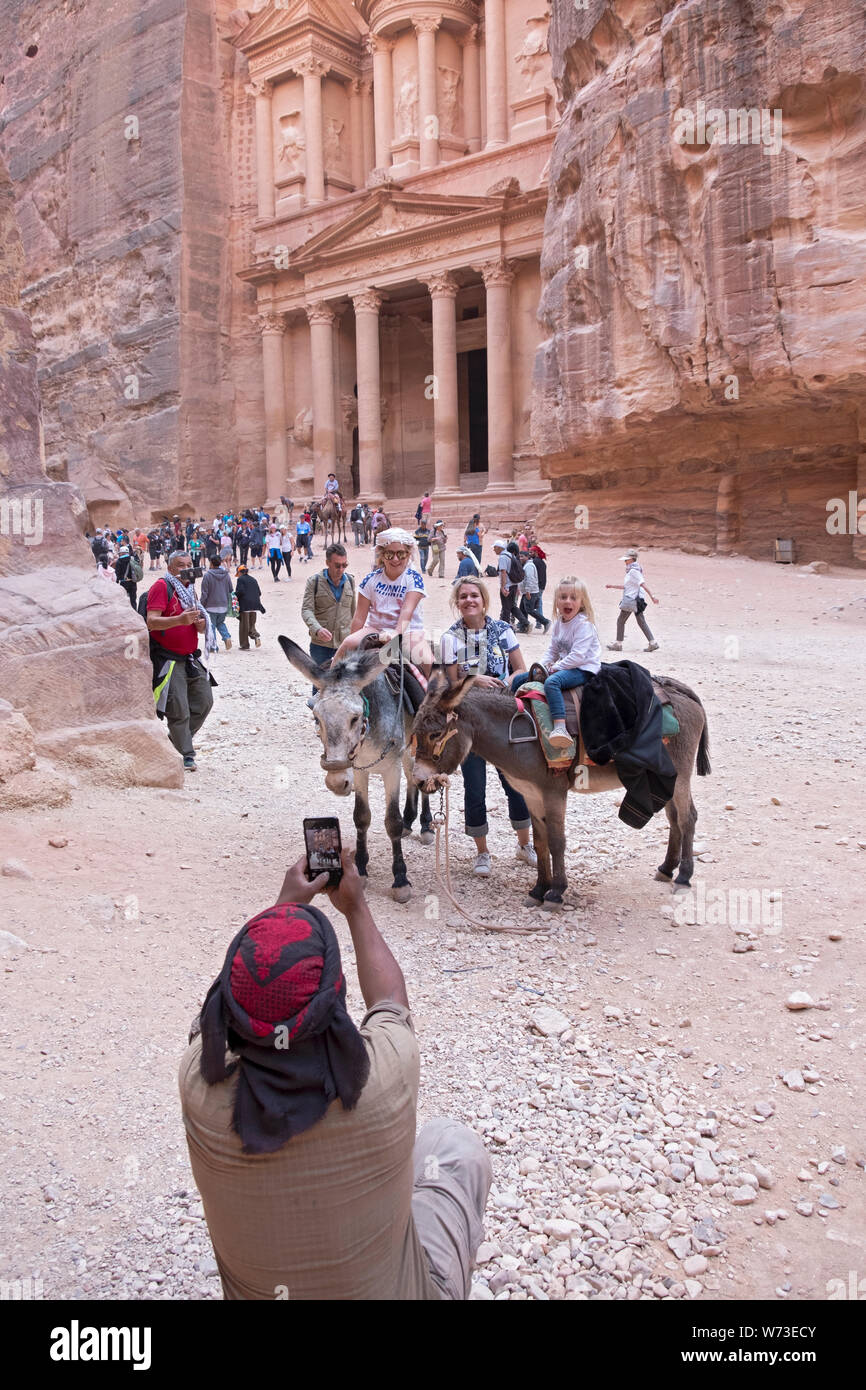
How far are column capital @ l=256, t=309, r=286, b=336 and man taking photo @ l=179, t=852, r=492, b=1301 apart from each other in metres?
44.0

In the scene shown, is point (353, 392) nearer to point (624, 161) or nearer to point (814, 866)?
point (624, 161)

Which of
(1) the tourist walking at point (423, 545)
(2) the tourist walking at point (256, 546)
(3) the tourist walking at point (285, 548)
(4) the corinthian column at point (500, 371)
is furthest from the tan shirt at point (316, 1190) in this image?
(4) the corinthian column at point (500, 371)

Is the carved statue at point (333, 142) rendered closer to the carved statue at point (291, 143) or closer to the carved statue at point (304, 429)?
the carved statue at point (291, 143)

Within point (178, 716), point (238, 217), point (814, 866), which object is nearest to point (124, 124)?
point (238, 217)

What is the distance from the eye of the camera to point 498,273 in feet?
116

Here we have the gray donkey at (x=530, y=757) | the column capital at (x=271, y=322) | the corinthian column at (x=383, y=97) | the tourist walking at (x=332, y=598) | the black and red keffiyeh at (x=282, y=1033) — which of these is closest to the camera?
the black and red keffiyeh at (x=282, y=1033)

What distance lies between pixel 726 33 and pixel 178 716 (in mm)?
19840

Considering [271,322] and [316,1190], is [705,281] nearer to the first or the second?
[316,1190]

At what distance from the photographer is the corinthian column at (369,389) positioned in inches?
1547

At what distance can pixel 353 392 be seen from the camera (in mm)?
43219

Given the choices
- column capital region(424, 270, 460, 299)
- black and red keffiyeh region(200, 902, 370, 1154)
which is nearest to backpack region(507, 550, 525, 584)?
black and red keffiyeh region(200, 902, 370, 1154)

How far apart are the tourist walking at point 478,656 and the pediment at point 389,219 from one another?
3256 cm

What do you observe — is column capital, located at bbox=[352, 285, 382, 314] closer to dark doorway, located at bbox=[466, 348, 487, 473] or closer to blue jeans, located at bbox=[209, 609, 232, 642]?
dark doorway, located at bbox=[466, 348, 487, 473]

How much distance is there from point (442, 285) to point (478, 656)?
112 ft
